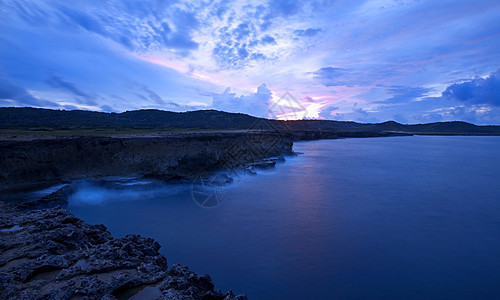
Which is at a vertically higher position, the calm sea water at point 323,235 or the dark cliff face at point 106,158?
the dark cliff face at point 106,158

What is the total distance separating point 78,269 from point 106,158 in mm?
12518

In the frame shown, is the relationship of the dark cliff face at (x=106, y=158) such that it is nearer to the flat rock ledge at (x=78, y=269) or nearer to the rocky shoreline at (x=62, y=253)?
the rocky shoreline at (x=62, y=253)

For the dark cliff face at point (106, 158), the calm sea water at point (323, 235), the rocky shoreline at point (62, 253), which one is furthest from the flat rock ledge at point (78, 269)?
the dark cliff face at point (106, 158)

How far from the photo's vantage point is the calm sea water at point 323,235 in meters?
7.06

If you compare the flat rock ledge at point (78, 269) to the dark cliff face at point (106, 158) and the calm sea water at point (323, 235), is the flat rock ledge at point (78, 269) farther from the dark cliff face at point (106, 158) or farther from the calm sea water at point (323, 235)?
the dark cliff face at point (106, 158)

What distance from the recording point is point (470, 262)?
27.1ft

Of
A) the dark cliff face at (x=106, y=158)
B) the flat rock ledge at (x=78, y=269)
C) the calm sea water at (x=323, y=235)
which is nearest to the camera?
the flat rock ledge at (x=78, y=269)

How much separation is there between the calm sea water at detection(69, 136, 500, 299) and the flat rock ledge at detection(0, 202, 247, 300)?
9.14ft

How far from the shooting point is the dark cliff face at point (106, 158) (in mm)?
12969

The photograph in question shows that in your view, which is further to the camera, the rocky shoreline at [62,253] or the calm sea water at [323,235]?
the calm sea water at [323,235]

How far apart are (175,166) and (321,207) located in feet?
30.3

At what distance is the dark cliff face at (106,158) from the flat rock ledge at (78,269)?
873 centimetres

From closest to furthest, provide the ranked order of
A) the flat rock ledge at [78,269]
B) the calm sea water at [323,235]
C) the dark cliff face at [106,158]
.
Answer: the flat rock ledge at [78,269]
the calm sea water at [323,235]
the dark cliff face at [106,158]

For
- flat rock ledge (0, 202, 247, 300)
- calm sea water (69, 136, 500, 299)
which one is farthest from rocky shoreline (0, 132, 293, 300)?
calm sea water (69, 136, 500, 299)
